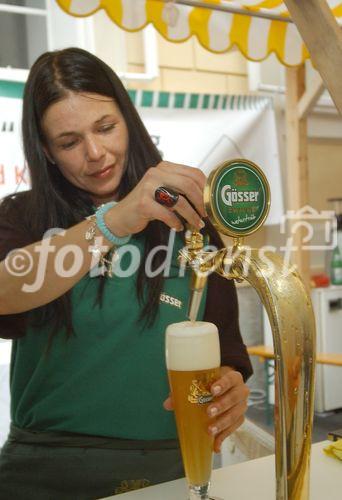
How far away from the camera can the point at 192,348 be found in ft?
2.17

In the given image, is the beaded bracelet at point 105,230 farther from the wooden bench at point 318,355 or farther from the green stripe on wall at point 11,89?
the wooden bench at point 318,355

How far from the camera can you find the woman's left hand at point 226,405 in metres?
0.69

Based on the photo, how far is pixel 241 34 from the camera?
217cm

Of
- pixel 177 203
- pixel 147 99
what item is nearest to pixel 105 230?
pixel 177 203

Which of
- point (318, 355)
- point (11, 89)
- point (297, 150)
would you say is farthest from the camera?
point (318, 355)

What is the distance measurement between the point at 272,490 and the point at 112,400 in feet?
1.31

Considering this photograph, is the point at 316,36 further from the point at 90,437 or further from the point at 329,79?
the point at 90,437

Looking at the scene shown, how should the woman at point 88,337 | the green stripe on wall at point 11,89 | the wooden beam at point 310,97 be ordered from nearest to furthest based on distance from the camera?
the woman at point 88,337 < the green stripe on wall at point 11,89 < the wooden beam at point 310,97

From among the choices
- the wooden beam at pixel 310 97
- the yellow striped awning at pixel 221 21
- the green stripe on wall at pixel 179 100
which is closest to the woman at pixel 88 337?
the yellow striped awning at pixel 221 21

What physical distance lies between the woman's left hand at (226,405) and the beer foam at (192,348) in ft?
0.14

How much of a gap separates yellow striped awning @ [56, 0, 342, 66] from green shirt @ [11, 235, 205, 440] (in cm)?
111

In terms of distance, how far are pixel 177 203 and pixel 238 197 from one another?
12 cm

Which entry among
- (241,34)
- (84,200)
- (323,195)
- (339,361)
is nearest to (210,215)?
(84,200)

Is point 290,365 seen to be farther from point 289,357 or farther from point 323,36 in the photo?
point 323,36
